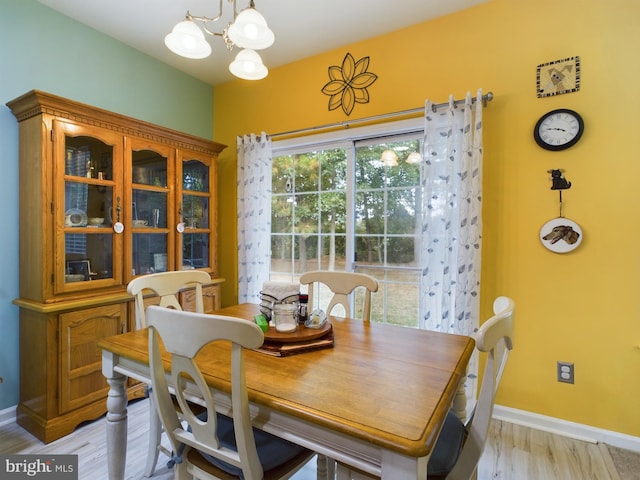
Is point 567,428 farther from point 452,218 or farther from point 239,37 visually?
point 239,37

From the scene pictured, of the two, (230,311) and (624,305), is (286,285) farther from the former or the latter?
(624,305)

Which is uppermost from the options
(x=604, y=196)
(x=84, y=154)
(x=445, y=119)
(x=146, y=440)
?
(x=445, y=119)

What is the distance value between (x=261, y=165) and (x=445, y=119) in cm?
154

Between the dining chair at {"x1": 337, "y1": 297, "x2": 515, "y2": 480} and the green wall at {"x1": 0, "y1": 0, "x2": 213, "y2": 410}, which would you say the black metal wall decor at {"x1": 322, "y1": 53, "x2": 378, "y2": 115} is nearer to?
the green wall at {"x1": 0, "y1": 0, "x2": 213, "y2": 410}

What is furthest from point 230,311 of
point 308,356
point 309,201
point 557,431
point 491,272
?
point 557,431

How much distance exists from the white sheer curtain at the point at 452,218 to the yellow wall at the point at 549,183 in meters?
0.18

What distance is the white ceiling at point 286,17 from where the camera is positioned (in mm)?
2113

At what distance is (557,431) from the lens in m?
1.92

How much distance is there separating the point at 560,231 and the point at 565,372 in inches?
33.0

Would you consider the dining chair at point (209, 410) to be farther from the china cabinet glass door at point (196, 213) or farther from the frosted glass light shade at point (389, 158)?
the frosted glass light shade at point (389, 158)

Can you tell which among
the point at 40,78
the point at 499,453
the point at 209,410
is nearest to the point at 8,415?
the point at 209,410

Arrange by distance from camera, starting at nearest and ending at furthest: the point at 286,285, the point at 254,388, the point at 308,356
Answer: the point at 254,388
the point at 308,356
the point at 286,285

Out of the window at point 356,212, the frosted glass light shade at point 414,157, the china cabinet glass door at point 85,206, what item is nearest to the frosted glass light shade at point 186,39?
the china cabinet glass door at point 85,206

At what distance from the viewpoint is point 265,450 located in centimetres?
107
